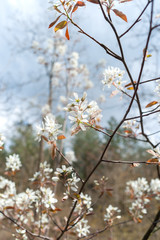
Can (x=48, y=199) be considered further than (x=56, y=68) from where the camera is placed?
No

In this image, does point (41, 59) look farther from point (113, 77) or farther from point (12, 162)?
point (113, 77)

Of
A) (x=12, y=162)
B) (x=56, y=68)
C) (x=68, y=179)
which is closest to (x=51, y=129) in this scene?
(x=68, y=179)

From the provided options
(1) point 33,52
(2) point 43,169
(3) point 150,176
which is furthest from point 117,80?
(3) point 150,176

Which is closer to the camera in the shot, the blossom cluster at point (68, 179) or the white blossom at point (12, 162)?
the blossom cluster at point (68, 179)

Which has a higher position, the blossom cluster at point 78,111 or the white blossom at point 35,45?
the white blossom at point 35,45

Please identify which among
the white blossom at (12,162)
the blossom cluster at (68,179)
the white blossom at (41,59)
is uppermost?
the white blossom at (41,59)

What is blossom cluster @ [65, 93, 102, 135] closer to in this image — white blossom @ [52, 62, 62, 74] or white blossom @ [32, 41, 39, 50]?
white blossom @ [52, 62, 62, 74]

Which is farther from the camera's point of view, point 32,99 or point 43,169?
point 32,99

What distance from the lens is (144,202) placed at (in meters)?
1.69

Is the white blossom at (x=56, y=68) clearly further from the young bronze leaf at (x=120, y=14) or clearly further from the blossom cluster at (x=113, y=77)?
the young bronze leaf at (x=120, y=14)

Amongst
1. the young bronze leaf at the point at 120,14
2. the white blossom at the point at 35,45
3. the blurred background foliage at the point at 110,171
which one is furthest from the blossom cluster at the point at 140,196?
the blurred background foliage at the point at 110,171

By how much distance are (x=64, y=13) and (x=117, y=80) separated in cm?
47

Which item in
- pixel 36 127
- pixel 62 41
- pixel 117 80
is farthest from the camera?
pixel 62 41

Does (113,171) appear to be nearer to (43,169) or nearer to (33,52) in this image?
(33,52)
